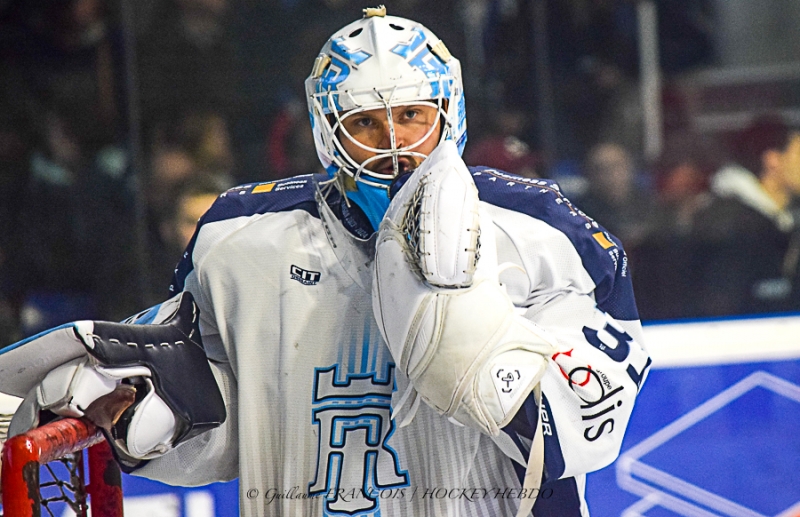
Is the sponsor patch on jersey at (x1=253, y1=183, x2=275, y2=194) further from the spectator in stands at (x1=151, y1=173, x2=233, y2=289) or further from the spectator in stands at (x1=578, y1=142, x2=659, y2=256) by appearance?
the spectator in stands at (x1=578, y1=142, x2=659, y2=256)

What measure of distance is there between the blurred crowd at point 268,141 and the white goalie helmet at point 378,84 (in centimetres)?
188

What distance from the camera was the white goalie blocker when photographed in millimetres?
1317

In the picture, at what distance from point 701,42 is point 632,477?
196 centimetres

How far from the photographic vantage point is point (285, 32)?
11.9ft

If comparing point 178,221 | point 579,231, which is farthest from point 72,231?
point 579,231

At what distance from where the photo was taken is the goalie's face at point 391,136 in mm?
1647

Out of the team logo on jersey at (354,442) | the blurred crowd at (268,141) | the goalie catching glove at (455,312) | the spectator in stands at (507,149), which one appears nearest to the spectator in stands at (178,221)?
the blurred crowd at (268,141)

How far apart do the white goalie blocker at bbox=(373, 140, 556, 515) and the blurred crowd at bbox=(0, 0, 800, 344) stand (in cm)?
226

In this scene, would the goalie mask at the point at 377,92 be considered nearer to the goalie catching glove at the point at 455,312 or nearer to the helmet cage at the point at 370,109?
the helmet cage at the point at 370,109

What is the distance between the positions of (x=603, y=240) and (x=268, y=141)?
223 cm

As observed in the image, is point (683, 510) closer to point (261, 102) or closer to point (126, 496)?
point (126, 496)

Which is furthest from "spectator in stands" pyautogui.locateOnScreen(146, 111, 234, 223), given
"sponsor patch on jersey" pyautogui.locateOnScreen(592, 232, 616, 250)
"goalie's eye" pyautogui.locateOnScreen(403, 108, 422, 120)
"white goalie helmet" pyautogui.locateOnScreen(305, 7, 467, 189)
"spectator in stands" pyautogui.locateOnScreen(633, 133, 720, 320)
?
"sponsor patch on jersey" pyautogui.locateOnScreen(592, 232, 616, 250)

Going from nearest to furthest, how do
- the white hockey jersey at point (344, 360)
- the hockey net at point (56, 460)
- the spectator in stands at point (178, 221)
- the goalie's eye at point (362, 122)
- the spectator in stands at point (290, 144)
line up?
1. the hockey net at point (56, 460)
2. the white hockey jersey at point (344, 360)
3. the goalie's eye at point (362, 122)
4. the spectator in stands at point (178, 221)
5. the spectator in stands at point (290, 144)

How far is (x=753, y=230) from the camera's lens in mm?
3746
